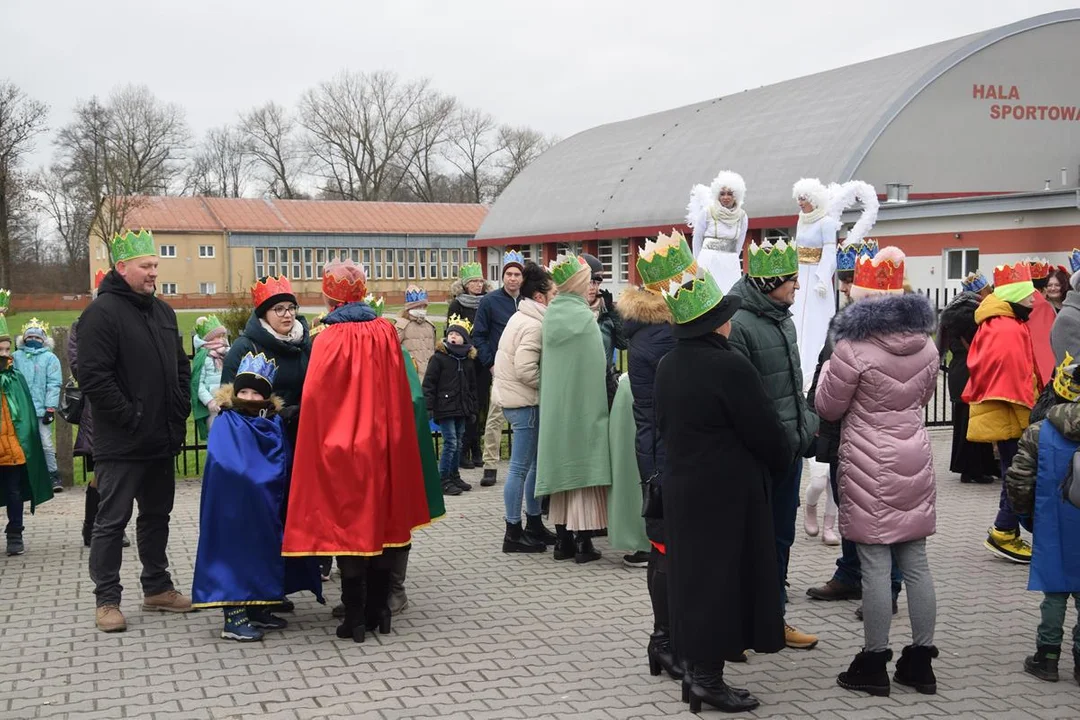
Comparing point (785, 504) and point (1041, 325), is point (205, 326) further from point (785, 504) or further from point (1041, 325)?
point (1041, 325)

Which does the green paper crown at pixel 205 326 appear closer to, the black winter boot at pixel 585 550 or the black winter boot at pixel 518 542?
the black winter boot at pixel 518 542

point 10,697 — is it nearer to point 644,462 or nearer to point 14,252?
point 644,462

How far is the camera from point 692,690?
5086mm

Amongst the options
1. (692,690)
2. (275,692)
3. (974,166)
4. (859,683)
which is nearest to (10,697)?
(275,692)

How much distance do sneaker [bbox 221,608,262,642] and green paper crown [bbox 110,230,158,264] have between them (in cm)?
213

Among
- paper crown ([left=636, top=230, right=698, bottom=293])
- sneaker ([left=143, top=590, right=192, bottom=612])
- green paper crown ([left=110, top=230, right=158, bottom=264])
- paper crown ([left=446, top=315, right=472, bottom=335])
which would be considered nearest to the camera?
paper crown ([left=636, top=230, right=698, bottom=293])

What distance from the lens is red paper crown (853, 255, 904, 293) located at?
5898 mm

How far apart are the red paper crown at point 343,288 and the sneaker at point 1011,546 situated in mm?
4640

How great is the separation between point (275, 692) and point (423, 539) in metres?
3.54

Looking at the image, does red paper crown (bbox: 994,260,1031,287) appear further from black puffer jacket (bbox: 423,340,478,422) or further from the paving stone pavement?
black puffer jacket (bbox: 423,340,478,422)

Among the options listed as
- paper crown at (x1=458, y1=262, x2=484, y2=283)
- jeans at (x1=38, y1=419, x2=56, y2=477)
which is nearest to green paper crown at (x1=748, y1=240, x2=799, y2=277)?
paper crown at (x1=458, y1=262, x2=484, y2=283)

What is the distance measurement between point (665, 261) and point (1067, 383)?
2.00 m

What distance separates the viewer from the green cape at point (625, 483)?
24.7ft

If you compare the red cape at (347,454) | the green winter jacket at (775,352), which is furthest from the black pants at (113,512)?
the green winter jacket at (775,352)
